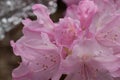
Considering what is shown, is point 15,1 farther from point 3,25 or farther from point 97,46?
point 97,46

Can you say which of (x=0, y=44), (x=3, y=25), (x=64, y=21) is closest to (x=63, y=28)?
(x=64, y=21)

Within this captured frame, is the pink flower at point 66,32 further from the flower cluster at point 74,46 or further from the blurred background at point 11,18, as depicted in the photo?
the blurred background at point 11,18

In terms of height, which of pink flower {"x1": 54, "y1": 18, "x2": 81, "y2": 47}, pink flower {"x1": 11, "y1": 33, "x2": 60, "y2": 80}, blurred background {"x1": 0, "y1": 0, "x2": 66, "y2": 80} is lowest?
pink flower {"x1": 11, "y1": 33, "x2": 60, "y2": 80}

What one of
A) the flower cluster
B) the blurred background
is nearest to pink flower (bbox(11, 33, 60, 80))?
the flower cluster

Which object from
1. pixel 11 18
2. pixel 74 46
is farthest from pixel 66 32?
pixel 11 18

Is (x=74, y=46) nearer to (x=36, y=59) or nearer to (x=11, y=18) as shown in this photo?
(x=36, y=59)

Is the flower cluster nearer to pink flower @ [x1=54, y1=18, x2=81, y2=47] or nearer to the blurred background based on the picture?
pink flower @ [x1=54, y1=18, x2=81, y2=47]

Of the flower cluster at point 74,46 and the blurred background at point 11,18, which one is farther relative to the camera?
the blurred background at point 11,18

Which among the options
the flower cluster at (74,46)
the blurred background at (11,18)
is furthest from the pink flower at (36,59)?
the blurred background at (11,18)
